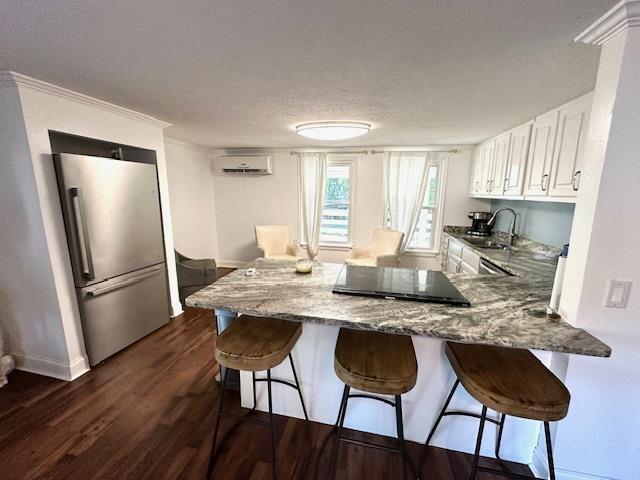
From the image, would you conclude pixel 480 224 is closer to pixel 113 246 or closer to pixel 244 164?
pixel 244 164

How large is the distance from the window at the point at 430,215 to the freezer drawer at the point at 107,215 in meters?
3.75

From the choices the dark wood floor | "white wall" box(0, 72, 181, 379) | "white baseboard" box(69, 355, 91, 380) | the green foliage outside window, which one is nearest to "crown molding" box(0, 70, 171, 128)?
"white wall" box(0, 72, 181, 379)

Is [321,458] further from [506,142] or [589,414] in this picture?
[506,142]

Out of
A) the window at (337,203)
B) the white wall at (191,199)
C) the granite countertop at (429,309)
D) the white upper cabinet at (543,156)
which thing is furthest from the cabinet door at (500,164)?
the white wall at (191,199)

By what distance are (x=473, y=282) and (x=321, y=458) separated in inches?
55.3

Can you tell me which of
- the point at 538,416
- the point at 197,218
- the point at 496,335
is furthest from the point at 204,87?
the point at 197,218

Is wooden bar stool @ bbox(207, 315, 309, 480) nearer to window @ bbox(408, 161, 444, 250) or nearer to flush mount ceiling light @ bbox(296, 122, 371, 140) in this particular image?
flush mount ceiling light @ bbox(296, 122, 371, 140)

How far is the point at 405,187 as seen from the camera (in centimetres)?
433

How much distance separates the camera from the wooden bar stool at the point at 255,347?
124 centimetres

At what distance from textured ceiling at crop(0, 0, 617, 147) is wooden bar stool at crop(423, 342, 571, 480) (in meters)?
1.44

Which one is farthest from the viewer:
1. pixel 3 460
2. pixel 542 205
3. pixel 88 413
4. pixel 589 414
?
pixel 542 205

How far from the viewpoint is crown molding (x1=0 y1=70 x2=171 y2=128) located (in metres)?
1.65

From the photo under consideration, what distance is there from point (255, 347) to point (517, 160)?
2892mm

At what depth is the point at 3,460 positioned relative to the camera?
4.83 ft
